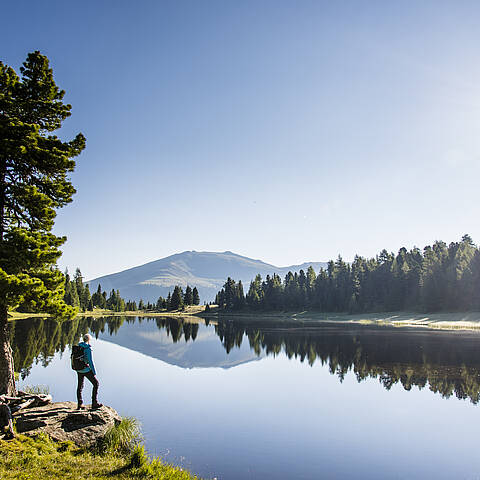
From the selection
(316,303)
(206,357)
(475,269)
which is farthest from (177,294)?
(206,357)

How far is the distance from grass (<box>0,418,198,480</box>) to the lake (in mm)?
2571

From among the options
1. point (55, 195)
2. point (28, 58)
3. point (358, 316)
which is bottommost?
point (358, 316)

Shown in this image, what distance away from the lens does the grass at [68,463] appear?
9672 millimetres

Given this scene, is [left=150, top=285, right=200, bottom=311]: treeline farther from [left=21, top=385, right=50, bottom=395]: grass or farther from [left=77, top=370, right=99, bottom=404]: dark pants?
[left=77, top=370, right=99, bottom=404]: dark pants

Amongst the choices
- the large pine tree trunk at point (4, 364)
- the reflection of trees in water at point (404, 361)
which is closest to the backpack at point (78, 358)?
the large pine tree trunk at point (4, 364)

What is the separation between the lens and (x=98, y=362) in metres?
38.5

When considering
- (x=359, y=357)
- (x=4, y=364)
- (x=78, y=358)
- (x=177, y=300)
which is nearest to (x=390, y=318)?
(x=359, y=357)

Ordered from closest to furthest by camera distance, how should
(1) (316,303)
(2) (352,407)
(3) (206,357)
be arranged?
(2) (352,407)
(3) (206,357)
(1) (316,303)

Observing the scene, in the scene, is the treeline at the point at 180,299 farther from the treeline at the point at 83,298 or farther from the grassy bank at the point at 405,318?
the grassy bank at the point at 405,318

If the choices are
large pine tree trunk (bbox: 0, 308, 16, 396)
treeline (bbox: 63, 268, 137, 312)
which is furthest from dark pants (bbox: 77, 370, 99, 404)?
treeline (bbox: 63, 268, 137, 312)

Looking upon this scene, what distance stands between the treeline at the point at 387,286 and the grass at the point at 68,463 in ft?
321

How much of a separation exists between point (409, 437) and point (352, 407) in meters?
5.01

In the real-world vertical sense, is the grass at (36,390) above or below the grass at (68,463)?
below

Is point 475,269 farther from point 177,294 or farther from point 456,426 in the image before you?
point 177,294
